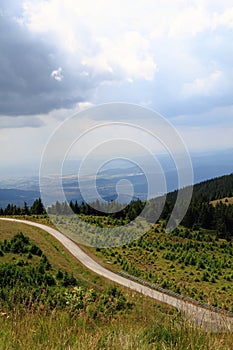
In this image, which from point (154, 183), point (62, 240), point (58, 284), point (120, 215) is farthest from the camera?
point (120, 215)

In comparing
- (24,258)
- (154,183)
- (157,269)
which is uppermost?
(154,183)

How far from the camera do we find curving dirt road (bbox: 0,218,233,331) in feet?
18.5

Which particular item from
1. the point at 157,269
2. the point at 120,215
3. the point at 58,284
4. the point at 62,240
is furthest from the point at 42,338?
the point at 120,215

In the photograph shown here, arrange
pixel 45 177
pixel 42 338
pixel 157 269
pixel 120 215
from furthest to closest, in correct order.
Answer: pixel 120 215 < pixel 157 269 < pixel 45 177 < pixel 42 338

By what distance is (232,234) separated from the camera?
7306cm

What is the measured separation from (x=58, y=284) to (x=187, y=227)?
51.0 meters

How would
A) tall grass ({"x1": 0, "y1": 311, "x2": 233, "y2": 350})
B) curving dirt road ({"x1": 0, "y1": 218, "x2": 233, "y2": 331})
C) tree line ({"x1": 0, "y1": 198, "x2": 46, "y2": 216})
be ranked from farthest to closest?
1. tree line ({"x1": 0, "y1": 198, "x2": 46, "y2": 216})
2. curving dirt road ({"x1": 0, "y1": 218, "x2": 233, "y2": 331})
3. tall grass ({"x1": 0, "y1": 311, "x2": 233, "y2": 350})

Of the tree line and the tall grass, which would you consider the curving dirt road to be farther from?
the tree line

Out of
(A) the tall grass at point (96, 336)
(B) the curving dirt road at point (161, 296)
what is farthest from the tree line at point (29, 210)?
(A) the tall grass at point (96, 336)

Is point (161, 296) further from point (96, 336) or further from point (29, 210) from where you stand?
point (29, 210)

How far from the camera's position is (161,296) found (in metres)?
17.7

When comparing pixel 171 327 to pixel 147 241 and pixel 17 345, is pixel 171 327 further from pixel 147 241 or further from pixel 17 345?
pixel 147 241

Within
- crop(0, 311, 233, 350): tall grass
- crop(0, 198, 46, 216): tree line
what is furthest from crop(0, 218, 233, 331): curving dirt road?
crop(0, 198, 46, 216): tree line

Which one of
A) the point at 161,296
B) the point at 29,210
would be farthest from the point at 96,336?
the point at 29,210
